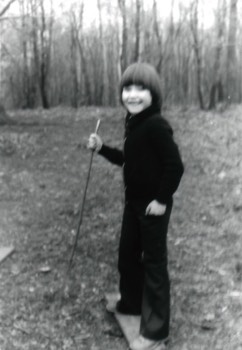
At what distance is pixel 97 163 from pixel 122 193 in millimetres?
1406

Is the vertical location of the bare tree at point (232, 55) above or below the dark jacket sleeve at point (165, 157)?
below

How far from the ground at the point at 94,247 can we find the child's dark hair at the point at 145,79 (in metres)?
1.54

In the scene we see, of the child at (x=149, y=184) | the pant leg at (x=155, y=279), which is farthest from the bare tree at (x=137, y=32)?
the pant leg at (x=155, y=279)

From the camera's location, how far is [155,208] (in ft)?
9.94

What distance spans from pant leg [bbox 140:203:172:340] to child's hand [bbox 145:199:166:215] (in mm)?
66

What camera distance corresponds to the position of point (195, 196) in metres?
5.91

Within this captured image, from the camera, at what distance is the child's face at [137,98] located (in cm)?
308

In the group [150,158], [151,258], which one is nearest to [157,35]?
[150,158]

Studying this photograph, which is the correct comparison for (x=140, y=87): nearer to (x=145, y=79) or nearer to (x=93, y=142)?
(x=145, y=79)

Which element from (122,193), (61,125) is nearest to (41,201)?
(122,193)

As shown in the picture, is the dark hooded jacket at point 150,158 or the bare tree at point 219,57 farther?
the bare tree at point 219,57

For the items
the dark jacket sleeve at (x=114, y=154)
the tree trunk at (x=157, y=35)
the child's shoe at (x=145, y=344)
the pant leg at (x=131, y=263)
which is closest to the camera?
the child's shoe at (x=145, y=344)

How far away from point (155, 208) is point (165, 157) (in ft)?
1.00

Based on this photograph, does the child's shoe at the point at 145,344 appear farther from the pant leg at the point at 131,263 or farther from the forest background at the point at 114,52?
the forest background at the point at 114,52
